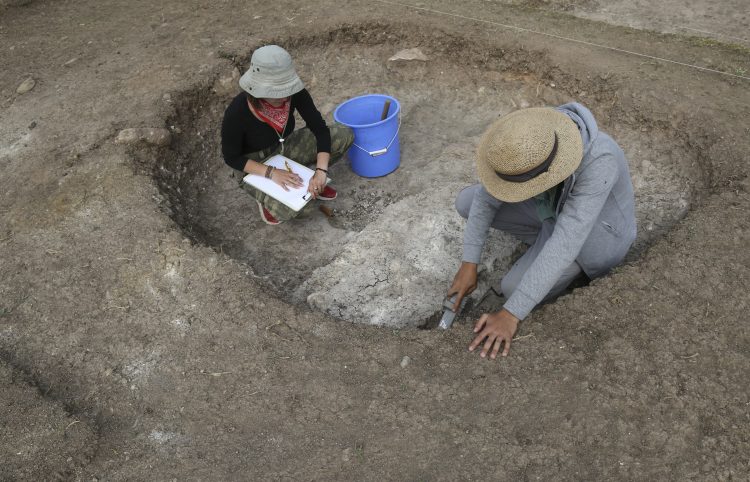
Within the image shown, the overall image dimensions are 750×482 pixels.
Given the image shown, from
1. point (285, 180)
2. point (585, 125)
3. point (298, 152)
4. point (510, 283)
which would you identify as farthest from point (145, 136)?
point (585, 125)

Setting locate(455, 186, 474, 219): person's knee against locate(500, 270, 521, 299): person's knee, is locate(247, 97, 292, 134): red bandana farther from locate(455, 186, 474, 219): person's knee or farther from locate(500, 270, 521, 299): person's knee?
locate(500, 270, 521, 299): person's knee

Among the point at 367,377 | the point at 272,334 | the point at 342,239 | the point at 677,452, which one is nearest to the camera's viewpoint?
the point at 677,452

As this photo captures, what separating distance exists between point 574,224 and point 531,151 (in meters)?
0.41

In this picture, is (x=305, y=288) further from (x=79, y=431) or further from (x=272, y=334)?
(x=79, y=431)

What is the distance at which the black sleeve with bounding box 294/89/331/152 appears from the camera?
342cm

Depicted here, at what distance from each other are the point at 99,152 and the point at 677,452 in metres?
3.73

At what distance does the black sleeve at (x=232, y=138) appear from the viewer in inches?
127

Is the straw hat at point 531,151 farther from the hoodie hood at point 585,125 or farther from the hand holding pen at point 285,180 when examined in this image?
the hand holding pen at point 285,180

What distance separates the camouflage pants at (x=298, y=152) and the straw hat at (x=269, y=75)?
630 mm

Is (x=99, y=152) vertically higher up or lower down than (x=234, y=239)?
higher up

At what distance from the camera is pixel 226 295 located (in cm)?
286

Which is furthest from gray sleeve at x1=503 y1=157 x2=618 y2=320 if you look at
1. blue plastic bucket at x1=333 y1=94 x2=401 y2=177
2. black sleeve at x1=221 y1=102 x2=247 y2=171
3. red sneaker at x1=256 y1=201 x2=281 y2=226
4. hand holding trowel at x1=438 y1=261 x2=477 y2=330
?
red sneaker at x1=256 y1=201 x2=281 y2=226

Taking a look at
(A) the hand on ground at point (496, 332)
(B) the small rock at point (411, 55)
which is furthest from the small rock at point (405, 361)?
(B) the small rock at point (411, 55)

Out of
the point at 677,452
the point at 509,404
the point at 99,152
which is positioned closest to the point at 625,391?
the point at 677,452
